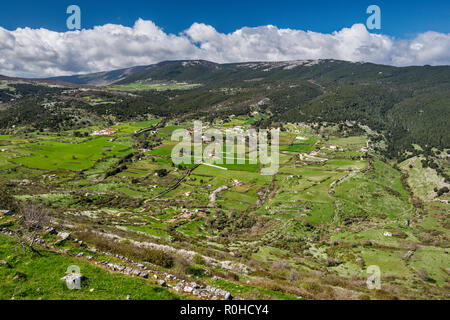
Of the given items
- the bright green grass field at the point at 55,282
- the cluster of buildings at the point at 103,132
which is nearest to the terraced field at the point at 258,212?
the bright green grass field at the point at 55,282

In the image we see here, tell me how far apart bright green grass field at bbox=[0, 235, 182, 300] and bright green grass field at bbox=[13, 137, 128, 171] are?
91.2m

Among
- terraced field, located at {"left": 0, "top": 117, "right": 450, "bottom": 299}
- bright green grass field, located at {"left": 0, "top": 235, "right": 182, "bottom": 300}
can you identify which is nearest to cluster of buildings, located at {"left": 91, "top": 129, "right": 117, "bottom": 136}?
terraced field, located at {"left": 0, "top": 117, "right": 450, "bottom": 299}

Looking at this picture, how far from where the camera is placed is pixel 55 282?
19.2m

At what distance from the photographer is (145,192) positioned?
85.4 m

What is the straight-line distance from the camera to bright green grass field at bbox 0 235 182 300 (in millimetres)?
17594

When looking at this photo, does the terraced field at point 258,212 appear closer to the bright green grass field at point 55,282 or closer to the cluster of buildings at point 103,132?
the bright green grass field at point 55,282

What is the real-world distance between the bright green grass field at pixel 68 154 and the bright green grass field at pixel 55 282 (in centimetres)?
9116

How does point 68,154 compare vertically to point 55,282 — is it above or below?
above

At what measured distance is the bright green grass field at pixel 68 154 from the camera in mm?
103875

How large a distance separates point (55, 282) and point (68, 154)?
122m

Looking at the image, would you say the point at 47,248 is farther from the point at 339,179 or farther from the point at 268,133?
the point at 268,133

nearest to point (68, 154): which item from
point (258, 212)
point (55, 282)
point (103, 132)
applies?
point (103, 132)

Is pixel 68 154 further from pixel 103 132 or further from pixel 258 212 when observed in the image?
pixel 258 212
